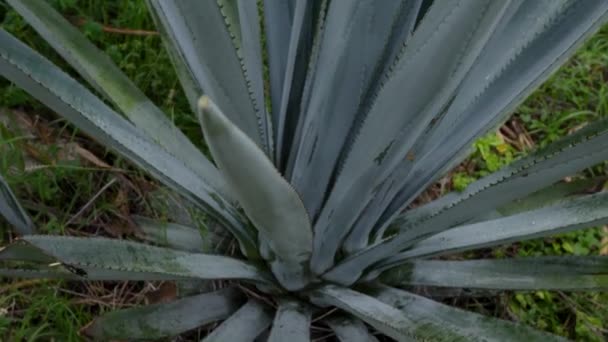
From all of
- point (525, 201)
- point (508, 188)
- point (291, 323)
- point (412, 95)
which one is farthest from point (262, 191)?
point (525, 201)

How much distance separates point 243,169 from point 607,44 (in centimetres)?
156

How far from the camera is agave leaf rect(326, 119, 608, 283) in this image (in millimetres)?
976

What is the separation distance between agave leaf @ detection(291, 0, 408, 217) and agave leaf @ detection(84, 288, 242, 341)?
0.93 ft

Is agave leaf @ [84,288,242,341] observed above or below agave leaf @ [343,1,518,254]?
below

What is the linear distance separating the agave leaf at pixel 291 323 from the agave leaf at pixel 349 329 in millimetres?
64

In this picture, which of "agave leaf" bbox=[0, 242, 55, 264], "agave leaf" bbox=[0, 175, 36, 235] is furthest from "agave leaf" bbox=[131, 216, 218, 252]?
"agave leaf" bbox=[0, 242, 55, 264]

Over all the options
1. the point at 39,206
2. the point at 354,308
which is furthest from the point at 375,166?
the point at 39,206

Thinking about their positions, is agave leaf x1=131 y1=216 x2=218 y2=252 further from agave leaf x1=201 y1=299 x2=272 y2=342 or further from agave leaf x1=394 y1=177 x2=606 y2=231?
agave leaf x1=394 y1=177 x2=606 y2=231

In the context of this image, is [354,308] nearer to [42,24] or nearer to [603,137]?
[603,137]

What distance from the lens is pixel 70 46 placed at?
1265mm

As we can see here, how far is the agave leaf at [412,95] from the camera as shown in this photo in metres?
0.79

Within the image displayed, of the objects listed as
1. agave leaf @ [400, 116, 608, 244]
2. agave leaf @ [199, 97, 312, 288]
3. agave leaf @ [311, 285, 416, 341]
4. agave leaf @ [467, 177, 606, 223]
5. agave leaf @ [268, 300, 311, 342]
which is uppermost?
agave leaf @ [467, 177, 606, 223]

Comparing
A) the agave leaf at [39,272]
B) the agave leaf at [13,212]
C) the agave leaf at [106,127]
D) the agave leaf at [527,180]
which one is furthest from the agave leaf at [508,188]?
the agave leaf at [13,212]

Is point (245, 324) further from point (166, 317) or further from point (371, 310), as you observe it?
point (371, 310)
